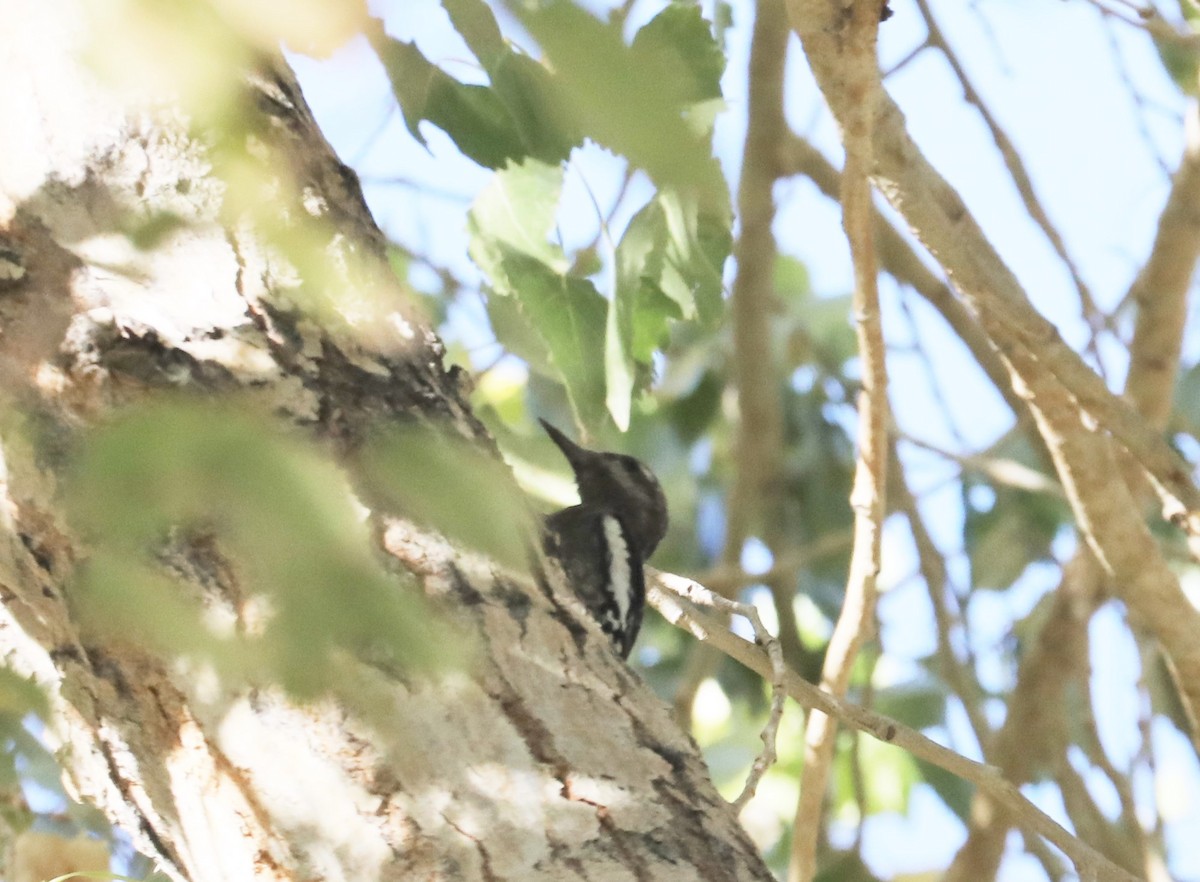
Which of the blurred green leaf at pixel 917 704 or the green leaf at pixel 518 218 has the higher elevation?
the green leaf at pixel 518 218

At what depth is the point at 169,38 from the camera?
2.57ft

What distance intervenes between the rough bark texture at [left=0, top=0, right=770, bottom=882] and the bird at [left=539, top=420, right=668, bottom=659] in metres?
1.71

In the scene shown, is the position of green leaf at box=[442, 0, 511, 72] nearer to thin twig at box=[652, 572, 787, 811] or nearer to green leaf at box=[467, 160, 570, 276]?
thin twig at box=[652, 572, 787, 811]

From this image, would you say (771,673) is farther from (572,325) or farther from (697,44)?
(697,44)

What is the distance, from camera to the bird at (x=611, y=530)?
3.27 m

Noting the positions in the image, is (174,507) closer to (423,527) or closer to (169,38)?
(423,527)

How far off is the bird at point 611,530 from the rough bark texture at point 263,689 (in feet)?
5.60

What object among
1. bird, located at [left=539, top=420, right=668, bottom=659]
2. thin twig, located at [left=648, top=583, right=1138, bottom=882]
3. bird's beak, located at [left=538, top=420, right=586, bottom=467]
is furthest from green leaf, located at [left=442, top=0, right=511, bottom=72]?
bird's beak, located at [left=538, top=420, right=586, bottom=467]

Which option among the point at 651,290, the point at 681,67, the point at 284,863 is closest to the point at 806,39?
the point at 651,290

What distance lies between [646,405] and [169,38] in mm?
Result: 1775

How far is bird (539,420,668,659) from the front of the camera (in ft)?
10.7

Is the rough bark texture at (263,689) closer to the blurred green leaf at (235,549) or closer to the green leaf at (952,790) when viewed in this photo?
the blurred green leaf at (235,549)

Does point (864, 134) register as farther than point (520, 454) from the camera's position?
No

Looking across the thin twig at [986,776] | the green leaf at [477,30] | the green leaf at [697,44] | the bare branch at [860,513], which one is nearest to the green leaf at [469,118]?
the green leaf at [697,44]
